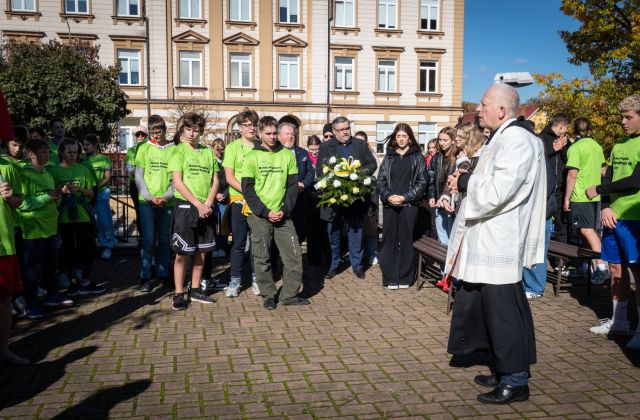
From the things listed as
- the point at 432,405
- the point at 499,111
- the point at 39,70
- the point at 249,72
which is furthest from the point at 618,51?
the point at 249,72

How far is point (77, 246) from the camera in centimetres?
791

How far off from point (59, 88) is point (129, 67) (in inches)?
401

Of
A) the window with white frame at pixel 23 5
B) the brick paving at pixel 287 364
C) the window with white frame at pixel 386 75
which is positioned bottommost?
the brick paving at pixel 287 364

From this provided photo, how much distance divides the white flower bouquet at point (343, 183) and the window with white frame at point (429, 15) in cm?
3138

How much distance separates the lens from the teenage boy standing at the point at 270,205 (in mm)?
7105

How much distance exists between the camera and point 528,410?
4340mm

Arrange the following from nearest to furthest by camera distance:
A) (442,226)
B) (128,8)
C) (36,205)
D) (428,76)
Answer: (36,205) → (442,226) → (128,8) → (428,76)

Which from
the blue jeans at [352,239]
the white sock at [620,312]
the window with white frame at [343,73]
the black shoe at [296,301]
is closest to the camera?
the white sock at [620,312]

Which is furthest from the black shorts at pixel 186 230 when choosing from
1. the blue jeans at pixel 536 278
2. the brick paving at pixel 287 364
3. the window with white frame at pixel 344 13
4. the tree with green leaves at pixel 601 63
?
the window with white frame at pixel 344 13

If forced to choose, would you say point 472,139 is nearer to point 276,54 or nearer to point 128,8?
point 276,54

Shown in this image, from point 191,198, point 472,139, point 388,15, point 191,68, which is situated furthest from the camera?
point 388,15

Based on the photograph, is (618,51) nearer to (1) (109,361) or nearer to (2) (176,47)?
(1) (109,361)

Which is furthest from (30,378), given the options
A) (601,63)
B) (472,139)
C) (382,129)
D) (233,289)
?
(382,129)

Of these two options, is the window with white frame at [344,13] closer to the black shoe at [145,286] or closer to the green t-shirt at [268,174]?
the black shoe at [145,286]
